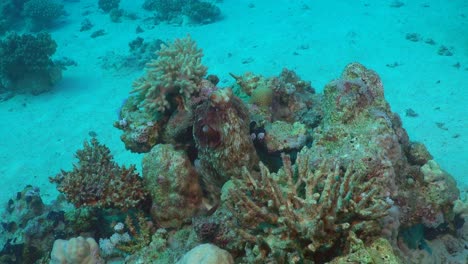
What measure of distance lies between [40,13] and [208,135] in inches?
782

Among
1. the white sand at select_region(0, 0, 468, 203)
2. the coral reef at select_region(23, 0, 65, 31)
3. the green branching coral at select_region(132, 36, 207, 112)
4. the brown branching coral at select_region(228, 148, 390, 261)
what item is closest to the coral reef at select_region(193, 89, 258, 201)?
the green branching coral at select_region(132, 36, 207, 112)

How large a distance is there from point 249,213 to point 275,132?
1.77m

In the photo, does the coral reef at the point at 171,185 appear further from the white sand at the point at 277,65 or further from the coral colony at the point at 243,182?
the white sand at the point at 277,65

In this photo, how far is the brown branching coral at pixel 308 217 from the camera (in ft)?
9.13

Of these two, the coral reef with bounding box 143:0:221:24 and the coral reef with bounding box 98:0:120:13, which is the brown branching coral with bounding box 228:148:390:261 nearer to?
the coral reef with bounding box 143:0:221:24

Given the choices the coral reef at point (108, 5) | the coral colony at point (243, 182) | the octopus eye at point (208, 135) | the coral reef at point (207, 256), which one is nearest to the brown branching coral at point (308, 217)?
the coral colony at point (243, 182)

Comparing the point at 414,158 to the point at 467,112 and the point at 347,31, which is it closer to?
the point at 467,112

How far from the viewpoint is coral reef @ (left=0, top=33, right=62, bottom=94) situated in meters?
12.9

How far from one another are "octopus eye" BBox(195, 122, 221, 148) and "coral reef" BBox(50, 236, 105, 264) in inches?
77.0

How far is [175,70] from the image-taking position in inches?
183

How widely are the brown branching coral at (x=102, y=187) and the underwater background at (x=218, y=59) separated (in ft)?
2.63

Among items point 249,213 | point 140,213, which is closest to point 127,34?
point 140,213

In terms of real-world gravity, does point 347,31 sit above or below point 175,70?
below

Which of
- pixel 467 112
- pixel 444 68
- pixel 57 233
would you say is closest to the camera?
pixel 57 233
